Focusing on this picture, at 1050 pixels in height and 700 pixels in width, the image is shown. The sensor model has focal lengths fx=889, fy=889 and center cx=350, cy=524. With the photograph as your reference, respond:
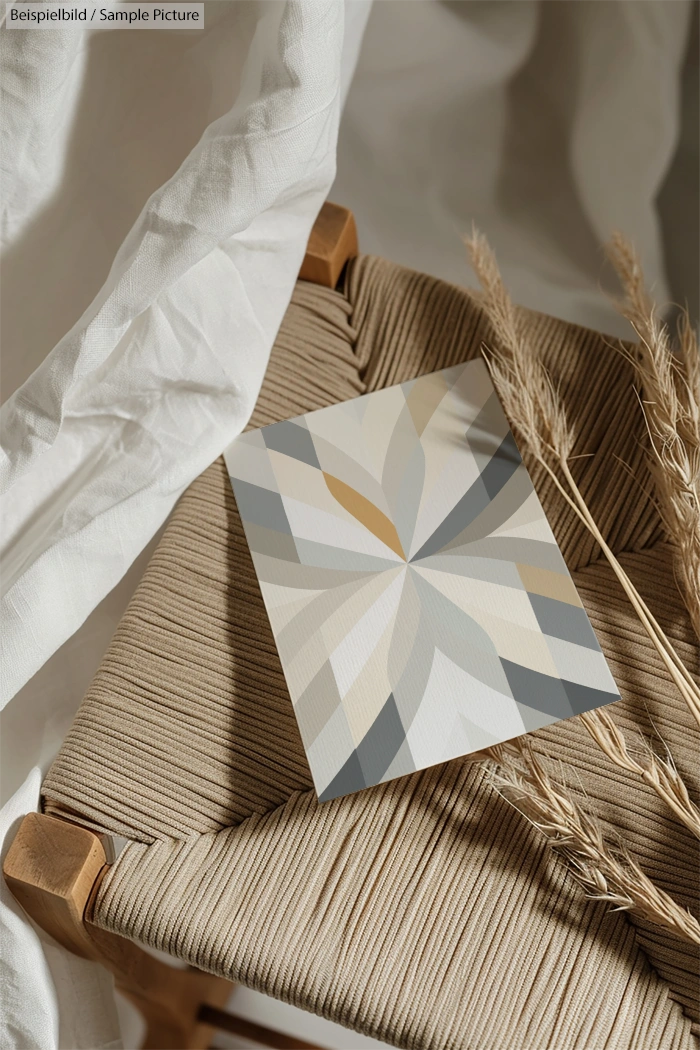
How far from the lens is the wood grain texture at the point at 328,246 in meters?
0.73

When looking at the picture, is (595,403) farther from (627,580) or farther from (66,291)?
(66,291)

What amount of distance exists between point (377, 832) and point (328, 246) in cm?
46

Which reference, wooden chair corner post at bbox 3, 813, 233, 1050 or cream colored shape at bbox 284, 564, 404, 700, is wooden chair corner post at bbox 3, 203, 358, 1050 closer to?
wooden chair corner post at bbox 3, 813, 233, 1050

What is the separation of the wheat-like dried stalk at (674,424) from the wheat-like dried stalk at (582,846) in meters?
0.15

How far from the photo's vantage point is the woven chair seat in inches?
21.4

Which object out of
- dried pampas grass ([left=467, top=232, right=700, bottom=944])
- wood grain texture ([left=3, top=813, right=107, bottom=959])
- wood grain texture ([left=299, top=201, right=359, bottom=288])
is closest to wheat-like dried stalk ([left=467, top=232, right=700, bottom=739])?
dried pampas grass ([left=467, top=232, right=700, bottom=944])

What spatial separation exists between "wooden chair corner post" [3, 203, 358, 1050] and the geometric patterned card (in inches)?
5.9

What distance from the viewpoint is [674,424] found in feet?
1.95

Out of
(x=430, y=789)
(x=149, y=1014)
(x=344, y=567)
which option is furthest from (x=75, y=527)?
(x=149, y=1014)

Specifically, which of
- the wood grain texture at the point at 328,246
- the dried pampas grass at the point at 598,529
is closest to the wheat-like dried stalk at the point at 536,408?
the dried pampas grass at the point at 598,529

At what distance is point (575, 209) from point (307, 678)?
0.81 metres

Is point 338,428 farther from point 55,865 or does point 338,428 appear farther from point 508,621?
point 55,865

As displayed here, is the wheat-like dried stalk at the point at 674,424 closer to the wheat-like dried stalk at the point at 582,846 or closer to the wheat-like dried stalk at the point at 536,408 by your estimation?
the wheat-like dried stalk at the point at 536,408

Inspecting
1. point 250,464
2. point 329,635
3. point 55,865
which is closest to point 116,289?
point 250,464
